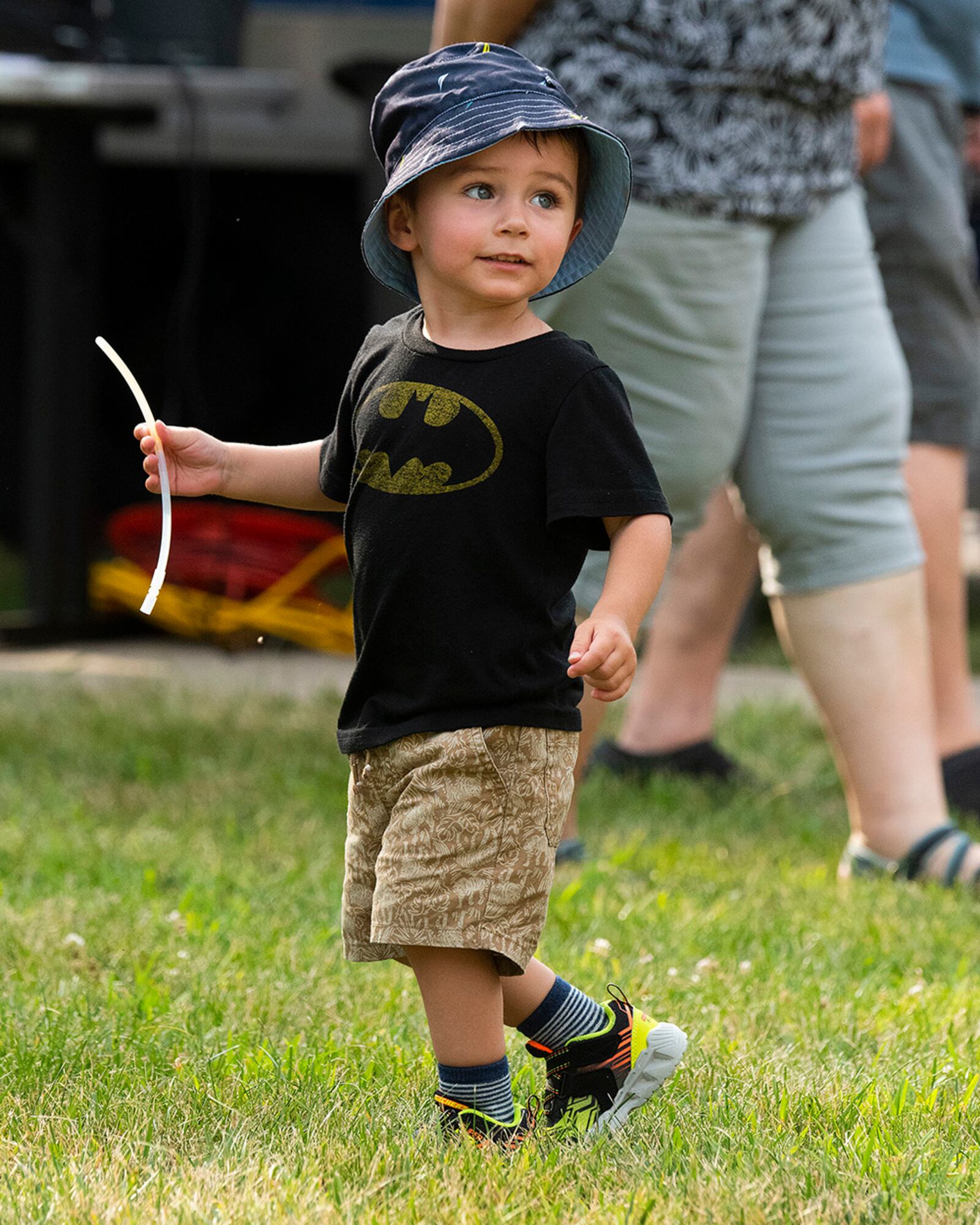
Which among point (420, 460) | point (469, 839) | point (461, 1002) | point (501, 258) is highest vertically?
point (501, 258)

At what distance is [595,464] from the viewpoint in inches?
65.6

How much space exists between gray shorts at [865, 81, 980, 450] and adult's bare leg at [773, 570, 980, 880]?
1.97 ft

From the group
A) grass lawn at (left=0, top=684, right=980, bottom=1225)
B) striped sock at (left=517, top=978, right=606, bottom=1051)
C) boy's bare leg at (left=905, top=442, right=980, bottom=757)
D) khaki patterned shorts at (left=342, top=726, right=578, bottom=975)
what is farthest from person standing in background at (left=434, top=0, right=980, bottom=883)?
khaki patterned shorts at (left=342, top=726, right=578, bottom=975)

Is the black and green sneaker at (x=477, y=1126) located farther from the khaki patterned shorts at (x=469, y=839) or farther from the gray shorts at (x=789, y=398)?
the gray shorts at (x=789, y=398)

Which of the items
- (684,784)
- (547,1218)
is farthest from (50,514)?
(547,1218)

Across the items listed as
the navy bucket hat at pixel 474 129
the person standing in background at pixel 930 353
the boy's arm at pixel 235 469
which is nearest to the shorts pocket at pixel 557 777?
the boy's arm at pixel 235 469

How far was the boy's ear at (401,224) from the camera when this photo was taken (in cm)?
179

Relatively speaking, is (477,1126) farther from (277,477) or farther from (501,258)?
(501,258)

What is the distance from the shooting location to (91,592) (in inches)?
227

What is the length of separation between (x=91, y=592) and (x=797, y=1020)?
397 centimetres

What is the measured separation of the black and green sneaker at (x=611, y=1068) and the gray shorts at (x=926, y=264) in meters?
1.88

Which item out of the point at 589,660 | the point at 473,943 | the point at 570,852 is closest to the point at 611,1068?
the point at 473,943

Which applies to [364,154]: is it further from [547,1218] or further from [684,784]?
[547,1218]

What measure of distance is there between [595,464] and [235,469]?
0.43 metres
